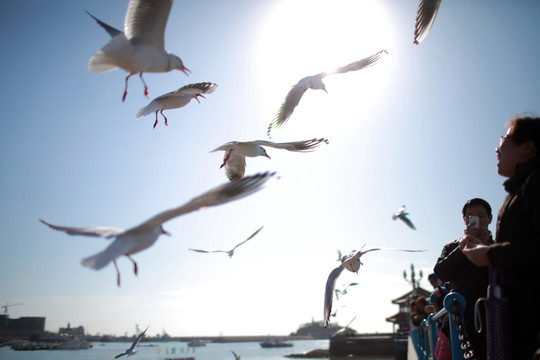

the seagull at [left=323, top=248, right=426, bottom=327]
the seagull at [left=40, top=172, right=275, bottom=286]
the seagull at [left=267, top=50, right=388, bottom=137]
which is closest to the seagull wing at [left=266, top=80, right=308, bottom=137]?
the seagull at [left=267, top=50, right=388, bottom=137]

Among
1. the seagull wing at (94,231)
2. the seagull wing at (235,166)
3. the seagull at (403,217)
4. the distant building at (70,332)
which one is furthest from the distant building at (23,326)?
the seagull wing at (94,231)

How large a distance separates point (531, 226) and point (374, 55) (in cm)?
506

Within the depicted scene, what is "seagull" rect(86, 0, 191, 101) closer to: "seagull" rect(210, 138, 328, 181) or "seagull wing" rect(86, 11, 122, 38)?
"seagull wing" rect(86, 11, 122, 38)

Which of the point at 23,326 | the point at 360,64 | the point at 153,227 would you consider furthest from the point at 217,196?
the point at 23,326

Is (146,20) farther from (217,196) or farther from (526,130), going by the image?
(526,130)

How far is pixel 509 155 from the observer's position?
5.94ft

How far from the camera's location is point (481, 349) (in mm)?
2088

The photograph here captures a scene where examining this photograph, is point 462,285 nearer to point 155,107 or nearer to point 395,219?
point 155,107

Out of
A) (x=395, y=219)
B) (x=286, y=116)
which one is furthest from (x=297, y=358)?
(x=286, y=116)

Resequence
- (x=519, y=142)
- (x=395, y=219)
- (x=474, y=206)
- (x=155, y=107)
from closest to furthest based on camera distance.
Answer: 1. (x=519, y=142)
2. (x=474, y=206)
3. (x=155, y=107)
4. (x=395, y=219)

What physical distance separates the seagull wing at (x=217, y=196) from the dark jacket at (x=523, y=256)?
1.09 metres

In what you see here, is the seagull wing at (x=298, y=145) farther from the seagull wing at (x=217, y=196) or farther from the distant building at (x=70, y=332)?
the distant building at (x=70, y=332)

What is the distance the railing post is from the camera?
2.16 metres

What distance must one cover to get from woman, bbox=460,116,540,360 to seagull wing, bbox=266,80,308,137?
4589 millimetres
